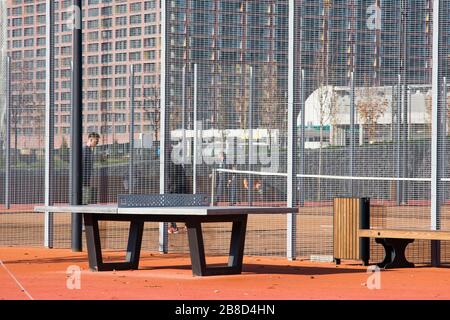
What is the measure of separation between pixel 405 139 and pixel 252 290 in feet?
32.0

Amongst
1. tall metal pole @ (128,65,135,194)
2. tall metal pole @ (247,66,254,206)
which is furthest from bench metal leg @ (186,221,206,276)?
tall metal pole @ (128,65,135,194)

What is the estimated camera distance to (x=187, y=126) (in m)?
19.1

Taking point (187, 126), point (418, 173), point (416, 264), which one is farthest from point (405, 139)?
point (416, 264)

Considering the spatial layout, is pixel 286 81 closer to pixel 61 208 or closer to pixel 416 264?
pixel 416 264

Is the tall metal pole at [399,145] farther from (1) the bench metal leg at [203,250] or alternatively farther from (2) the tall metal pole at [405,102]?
(1) the bench metal leg at [203,250]

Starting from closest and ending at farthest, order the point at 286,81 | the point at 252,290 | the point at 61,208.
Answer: the point at 252,290 < the point at 61,208 < the point at 286,81

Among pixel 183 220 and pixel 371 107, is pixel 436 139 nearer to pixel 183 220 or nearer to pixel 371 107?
pixel 183 220

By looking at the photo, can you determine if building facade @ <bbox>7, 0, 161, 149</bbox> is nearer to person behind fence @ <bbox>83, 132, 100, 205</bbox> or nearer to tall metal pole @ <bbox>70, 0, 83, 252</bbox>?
person behind fence @ <bbox>83, 132, 100, 205</bbox>

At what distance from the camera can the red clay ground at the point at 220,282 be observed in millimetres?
12062

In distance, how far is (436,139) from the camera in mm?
15789

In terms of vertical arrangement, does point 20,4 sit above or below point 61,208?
above

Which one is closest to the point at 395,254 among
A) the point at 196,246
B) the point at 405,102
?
the point at 196,246

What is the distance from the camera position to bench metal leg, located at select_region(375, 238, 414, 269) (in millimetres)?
15547

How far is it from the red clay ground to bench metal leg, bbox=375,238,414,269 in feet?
0.69
